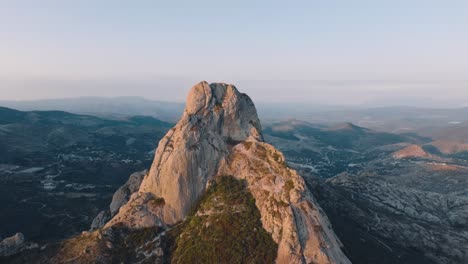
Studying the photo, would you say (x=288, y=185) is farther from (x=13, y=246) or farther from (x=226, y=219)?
(x=13, y=246)

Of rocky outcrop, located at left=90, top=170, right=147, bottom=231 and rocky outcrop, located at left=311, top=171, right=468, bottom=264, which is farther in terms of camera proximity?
rocky outcrop, located at left=90, top=170, right=147, bottom=231

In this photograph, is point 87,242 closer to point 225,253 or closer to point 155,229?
point 155,229

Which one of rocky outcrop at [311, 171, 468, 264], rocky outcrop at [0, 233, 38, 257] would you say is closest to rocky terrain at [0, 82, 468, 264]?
rocky outcrop at [0, 233, 38, 257]

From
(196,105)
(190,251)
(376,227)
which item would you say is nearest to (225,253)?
(190,251)

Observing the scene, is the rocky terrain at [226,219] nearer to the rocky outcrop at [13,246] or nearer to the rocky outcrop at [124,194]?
the rocky outcrop at [13,246]

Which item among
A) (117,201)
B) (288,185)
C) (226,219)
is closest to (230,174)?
(226,219)

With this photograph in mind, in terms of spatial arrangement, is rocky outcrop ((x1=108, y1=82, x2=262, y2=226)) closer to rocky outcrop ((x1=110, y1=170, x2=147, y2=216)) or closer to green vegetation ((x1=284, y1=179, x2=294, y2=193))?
green vegetation ((x1=284, y1=179, x2=294, y2=193))
